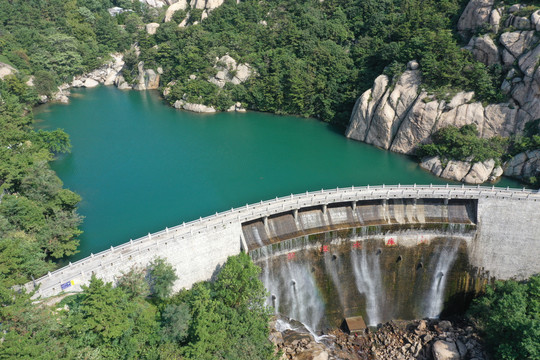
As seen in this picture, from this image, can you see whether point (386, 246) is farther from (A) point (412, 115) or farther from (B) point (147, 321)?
(A) point (412, 115)

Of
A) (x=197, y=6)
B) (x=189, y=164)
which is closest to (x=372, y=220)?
(x=189, y=164)

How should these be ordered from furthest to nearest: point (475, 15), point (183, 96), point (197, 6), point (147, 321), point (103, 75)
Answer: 1. point (103, 75)
2. point (197, 6)
3. point (183, 96)
4. point (475, 15)
5. point (147, 321)

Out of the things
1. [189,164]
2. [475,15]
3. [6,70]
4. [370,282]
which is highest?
[6,70]

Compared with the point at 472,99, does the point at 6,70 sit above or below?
above

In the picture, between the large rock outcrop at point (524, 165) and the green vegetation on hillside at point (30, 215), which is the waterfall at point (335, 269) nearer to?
the green vegetation on hillside at point (30, 215)

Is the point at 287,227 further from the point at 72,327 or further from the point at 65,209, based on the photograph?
the point at 65,209

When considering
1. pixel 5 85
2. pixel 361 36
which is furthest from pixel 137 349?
pixel 361 36

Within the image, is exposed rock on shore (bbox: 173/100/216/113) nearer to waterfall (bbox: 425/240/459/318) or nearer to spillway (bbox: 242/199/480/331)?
spillway (bbox: 242/199/480/331)

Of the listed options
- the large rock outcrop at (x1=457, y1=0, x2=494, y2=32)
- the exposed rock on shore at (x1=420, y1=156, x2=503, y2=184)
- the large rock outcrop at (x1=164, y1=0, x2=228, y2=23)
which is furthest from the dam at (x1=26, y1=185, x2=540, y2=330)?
the large rock outcrop at (x1=164, y1=0, x2=228, y2=23)
